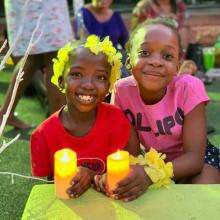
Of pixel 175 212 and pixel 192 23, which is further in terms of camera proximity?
pixel 192 23

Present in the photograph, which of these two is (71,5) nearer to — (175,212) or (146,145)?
(146,145)

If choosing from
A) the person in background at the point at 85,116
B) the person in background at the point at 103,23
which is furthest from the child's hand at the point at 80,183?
the person in background at the point at 103,23

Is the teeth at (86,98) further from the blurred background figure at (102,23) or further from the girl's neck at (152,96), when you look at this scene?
the blurred background figure at (102,23)

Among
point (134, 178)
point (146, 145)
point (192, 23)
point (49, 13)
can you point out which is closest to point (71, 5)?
point (192, 23)

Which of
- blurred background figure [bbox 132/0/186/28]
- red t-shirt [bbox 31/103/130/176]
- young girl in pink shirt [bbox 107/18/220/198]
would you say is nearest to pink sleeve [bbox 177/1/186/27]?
blurred background figure [bbox 132/0/186/28]

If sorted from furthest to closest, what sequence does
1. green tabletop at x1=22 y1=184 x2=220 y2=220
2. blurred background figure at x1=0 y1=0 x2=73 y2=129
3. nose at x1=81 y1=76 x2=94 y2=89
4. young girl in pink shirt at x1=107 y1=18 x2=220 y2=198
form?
blurred background figure at x1=0 y1=0 x2=73 y2=129, young girl in pink shirt at x1=107 y1=18 x2=220 y2=198, nose at x1=81 y1=76 x2=94 y2=89, green tabletop at x1=22 y1=184 x2=220 y2=220

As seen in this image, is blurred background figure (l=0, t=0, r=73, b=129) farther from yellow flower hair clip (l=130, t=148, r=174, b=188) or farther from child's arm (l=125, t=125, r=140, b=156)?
yellow flower hair clip (l=130, t=148, r=174, b=188)

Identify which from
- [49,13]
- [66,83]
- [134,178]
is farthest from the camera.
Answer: [49,13]

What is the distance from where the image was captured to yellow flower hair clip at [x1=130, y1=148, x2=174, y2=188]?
6.28 ft

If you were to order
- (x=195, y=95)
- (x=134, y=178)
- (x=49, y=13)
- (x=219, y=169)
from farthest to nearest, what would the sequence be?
(x=49, y=13)
(x=219, y=169)
(x=195, y=95)
(x=134, y=178)

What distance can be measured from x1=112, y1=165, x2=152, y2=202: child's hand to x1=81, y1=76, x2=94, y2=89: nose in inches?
15.8

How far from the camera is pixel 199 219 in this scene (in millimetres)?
1672

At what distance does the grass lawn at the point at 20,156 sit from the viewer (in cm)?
273

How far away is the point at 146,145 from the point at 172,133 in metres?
0.16
